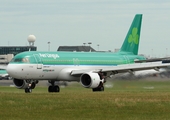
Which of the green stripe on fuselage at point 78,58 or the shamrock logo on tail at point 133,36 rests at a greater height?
the shamrock logo on tail at point 133,36

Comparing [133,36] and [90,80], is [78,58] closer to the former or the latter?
[90,80]

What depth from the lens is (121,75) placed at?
216ft

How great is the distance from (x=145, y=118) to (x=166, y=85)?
43.1m

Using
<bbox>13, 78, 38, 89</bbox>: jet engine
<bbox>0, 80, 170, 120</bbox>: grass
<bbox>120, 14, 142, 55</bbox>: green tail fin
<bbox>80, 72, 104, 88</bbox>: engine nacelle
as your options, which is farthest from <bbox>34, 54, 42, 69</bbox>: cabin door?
<bbox>0, 80, 170, 120</bbox>: grass

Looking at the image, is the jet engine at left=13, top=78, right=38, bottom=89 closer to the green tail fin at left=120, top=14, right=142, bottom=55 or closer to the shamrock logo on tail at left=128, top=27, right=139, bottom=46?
the green tail fin at left=120, top=14, right=142, bottom=55

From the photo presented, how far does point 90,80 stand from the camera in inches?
2351

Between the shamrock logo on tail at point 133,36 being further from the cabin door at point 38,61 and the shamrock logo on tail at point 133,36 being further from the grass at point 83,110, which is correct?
the grass at point 83,110

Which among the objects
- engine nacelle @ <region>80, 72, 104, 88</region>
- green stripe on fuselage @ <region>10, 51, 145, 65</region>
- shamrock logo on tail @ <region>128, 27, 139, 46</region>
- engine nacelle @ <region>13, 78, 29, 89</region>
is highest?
shamrock logo on tail @ <region>128, 27, 139, 46</region>

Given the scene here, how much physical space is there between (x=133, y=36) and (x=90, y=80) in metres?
14.7

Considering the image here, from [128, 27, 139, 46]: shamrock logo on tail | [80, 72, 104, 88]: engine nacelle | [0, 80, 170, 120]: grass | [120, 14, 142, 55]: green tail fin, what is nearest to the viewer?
[0, 80, 170, 120]: grass

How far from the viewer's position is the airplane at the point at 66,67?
5728 cm

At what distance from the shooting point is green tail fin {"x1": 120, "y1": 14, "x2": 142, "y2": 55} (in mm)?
72375

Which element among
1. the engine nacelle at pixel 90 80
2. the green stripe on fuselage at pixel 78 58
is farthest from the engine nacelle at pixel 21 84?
the engine nacelle at pixel 90 80

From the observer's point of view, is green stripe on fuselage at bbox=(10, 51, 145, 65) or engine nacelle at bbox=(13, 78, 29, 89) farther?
engine nacelle at bbox=(13, 78, 29, 89)
